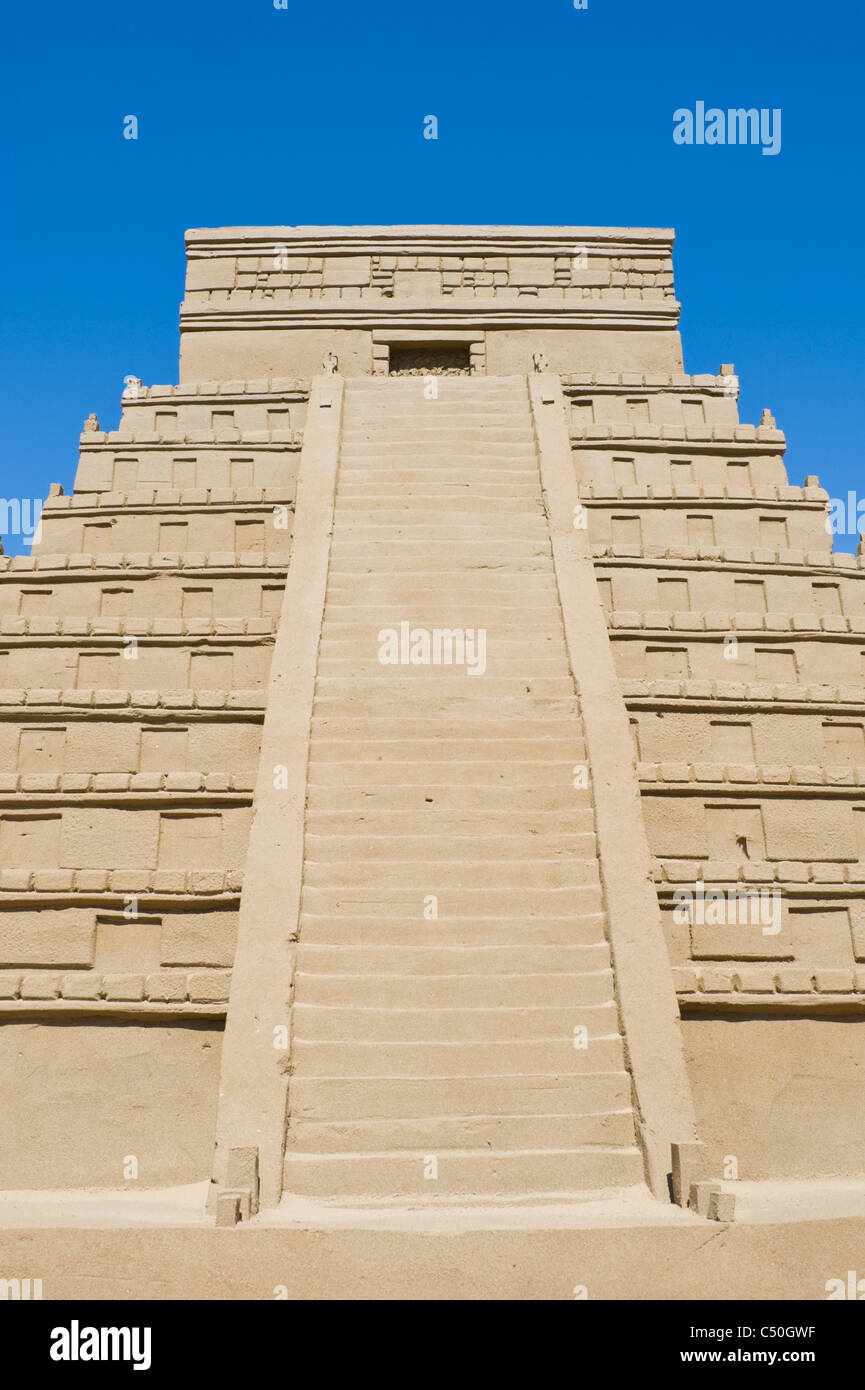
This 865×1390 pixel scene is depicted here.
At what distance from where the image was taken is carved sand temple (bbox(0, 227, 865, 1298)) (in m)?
6.24

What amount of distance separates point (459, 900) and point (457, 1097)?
4.75ft

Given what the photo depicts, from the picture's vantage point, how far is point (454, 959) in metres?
7.24

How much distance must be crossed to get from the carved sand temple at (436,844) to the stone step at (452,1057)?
0.02 meters

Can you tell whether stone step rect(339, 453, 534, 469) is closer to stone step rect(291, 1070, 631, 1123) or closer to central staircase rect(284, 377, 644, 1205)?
central staircase rect(284, 377, 644, 1205)

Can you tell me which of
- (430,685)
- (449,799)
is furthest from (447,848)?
(430,685)

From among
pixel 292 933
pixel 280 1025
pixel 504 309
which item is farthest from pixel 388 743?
pixel 504 309

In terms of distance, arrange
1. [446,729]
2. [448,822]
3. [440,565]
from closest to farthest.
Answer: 1. [448,822]
2. [446,729]
3. [440,565]

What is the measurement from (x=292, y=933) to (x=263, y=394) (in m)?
8.80

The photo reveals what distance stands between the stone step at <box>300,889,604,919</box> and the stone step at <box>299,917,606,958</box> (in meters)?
0.04

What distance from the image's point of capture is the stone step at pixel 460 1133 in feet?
20.9

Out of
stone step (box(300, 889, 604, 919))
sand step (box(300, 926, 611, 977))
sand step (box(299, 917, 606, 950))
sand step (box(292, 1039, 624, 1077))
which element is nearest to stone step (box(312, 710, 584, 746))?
stone step (box(300, 889, 604, 919))

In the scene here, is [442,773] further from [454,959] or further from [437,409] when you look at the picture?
[437,409]

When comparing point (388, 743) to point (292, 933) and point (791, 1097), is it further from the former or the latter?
point (791, 1097)

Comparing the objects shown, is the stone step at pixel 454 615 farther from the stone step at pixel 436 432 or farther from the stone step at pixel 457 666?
the stone step at pixel 436 432
